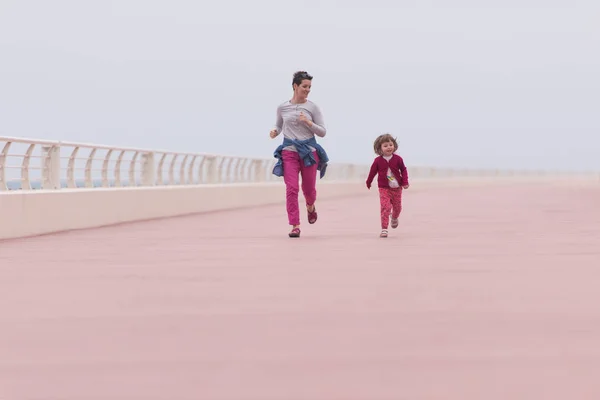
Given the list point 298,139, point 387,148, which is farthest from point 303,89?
point 387,148

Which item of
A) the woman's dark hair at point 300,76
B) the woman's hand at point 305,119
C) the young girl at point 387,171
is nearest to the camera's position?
the woman's hand at point 305,119

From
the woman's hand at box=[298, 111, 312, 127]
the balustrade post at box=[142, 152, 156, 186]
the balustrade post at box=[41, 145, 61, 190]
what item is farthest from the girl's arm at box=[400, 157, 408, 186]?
the balustrade post at box=[142, 152, 156, 186]

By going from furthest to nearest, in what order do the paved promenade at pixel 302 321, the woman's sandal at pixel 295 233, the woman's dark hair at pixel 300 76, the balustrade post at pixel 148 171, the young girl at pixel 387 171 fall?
the balustrade post at pixel 148 171 < the woman's sandal at pixel 295 233 < the young girl at pixel 387 171 < the woman's dark hair at pixel 300 76 < the paved promenade at pixel 302 321

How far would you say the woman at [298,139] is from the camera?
49.6ft

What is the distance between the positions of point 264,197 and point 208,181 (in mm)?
3850

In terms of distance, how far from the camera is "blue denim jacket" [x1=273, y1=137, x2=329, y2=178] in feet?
50.3

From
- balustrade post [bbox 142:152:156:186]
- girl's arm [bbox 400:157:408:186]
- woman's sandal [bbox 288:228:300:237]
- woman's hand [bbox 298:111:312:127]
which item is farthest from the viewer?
balustrade post [bbox 142:152:156:186]

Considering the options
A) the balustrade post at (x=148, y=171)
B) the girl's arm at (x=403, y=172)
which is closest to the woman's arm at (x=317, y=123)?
the girl's arm at (x=403, y=172)

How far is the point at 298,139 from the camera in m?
15.4

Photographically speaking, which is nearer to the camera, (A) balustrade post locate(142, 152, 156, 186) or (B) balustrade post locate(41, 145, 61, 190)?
(B) balustrade post locate(41, 145, 61, 190)

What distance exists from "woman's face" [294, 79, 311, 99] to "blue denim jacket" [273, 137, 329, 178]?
0.58 metres

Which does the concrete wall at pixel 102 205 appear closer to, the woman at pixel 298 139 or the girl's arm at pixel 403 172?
the woman at pixel 298 139

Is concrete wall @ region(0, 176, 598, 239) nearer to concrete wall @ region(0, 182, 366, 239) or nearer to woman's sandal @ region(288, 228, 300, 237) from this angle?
concrete wall @ region(0, 182, 366, 239)

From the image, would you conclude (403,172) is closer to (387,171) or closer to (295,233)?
(387,171)
